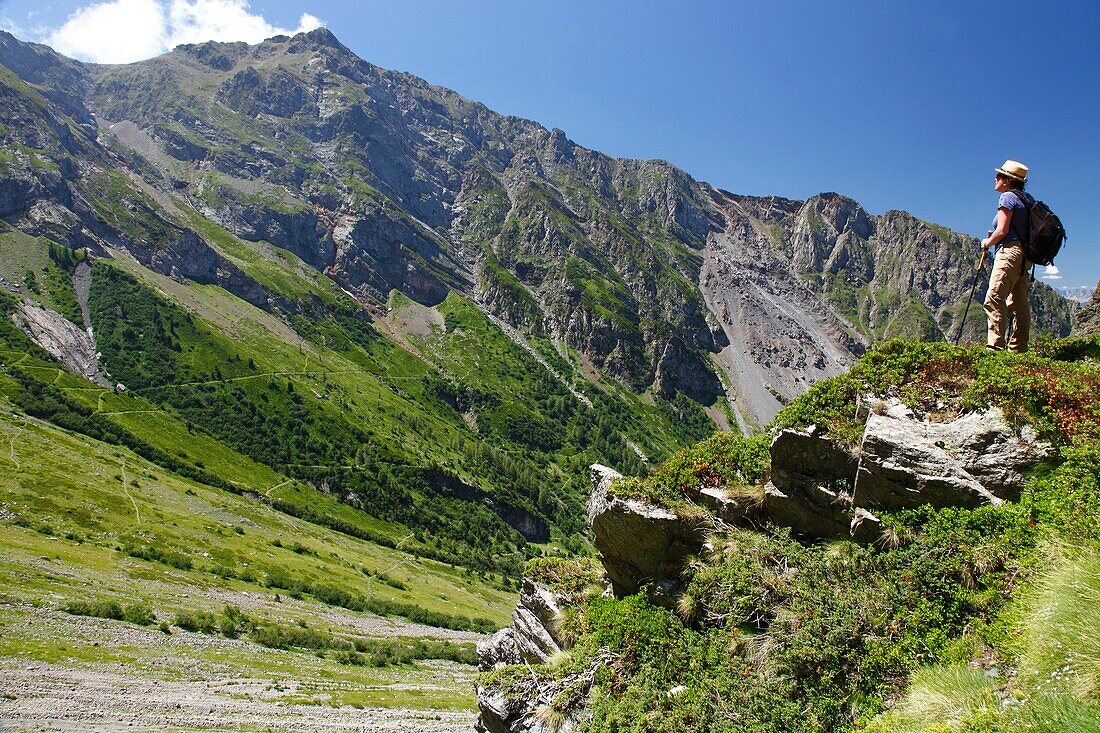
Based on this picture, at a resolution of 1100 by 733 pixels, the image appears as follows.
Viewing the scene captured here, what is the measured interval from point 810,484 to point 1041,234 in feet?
28.8

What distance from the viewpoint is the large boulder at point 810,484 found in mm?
12148

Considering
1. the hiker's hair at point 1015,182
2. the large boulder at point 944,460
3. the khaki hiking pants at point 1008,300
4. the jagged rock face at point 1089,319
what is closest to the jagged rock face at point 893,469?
the large boulder at point 944,460

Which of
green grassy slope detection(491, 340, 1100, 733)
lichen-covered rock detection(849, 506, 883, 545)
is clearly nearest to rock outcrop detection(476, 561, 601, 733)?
green grassy slope detection(491, 340, 1100, 733)

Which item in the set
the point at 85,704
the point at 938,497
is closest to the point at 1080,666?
the point at 938,497

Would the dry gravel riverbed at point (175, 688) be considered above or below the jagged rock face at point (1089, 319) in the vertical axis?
below

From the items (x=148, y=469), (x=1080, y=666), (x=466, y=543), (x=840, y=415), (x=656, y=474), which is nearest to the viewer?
(x=1080, y=666)

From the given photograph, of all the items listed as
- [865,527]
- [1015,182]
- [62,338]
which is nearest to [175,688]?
[865,527]

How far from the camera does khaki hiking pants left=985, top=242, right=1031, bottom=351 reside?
13242 millimetres

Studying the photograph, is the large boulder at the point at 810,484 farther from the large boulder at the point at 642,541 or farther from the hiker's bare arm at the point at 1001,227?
the hiker's bare arm at the point at 1001,227

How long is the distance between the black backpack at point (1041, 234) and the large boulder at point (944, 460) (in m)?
5.52

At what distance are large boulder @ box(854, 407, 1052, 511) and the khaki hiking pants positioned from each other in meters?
4.51

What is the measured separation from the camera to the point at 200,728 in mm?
31391

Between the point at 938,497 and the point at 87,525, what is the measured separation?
100 m

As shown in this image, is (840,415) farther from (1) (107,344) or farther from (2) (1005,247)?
(1) (107,344)
